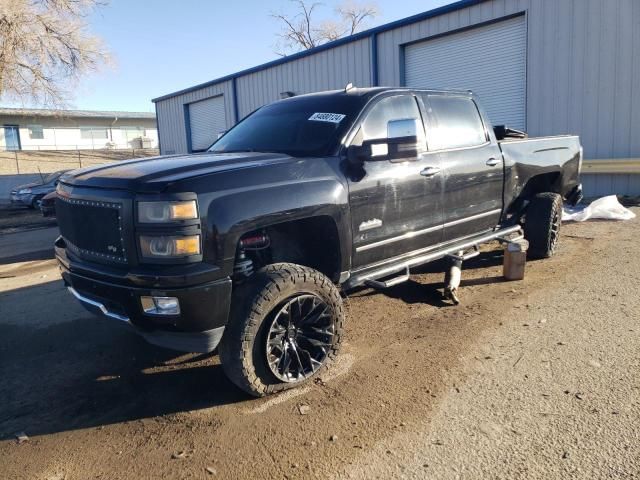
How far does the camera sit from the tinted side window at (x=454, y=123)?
4.86m

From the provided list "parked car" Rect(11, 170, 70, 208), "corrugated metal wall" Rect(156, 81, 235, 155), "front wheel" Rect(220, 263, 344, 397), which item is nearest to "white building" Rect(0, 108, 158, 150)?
"corrugated metal wall" Rect(156, 81, 235, 155)

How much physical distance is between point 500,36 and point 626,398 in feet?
38.2

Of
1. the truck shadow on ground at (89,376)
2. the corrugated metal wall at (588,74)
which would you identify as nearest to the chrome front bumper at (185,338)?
the truck shadow on ground at (89,376)

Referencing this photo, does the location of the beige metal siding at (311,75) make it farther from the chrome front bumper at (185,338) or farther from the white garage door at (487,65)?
the chrome front bumper at (185,338)

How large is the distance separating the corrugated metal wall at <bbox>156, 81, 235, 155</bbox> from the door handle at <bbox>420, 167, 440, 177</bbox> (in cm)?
1857

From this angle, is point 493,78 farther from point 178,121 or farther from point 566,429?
point 178,121

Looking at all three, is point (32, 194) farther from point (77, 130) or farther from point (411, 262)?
point (77, 130)

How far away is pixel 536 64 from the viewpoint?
39.8 feet

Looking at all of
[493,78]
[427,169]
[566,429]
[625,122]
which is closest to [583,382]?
[566,429]

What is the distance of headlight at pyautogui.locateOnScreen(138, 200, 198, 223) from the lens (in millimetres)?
2945

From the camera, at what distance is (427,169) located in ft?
14.7

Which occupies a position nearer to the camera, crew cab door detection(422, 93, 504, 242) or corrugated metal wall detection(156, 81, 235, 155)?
crew cab door detection(422, 93, 504, 242)

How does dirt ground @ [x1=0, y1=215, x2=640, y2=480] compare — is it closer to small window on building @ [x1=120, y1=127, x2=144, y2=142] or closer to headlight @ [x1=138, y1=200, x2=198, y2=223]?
headlight @ [x1=138, y1=200, x2=198, y2=223]

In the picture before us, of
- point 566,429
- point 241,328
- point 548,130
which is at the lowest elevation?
point 566,429
